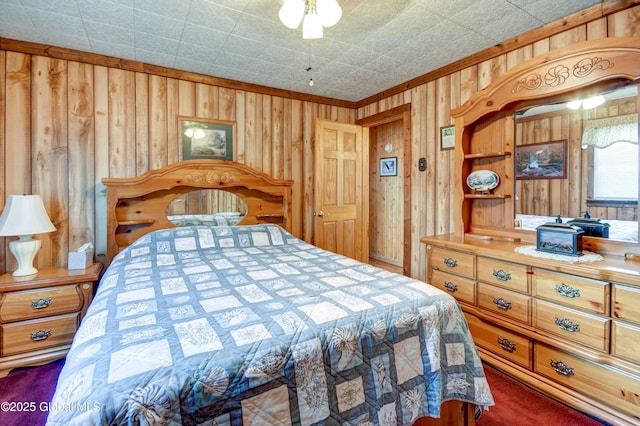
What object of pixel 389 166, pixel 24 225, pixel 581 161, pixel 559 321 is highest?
pixel 389 166

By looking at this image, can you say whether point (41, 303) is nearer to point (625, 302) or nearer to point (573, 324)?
point (573, 324)

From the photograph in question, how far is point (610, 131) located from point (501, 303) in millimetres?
1331

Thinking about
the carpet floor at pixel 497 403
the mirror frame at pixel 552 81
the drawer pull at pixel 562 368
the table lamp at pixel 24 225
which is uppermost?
the mirror frame at pixel 552 81

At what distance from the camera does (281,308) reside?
1.33 meters

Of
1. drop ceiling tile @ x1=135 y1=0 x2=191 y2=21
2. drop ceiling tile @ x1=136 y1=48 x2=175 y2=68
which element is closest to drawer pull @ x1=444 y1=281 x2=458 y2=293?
drop ceiling tile @ x1=135 y1=0 x2=191 y2=21

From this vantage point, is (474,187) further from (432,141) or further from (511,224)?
(432,141)

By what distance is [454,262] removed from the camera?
7.95 ft

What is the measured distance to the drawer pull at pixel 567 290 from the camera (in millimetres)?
1730

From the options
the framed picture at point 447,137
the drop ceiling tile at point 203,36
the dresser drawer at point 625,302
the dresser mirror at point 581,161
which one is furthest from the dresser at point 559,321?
the drop ceiling tile at point 203,36

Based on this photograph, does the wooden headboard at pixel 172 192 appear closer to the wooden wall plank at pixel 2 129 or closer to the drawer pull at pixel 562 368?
the wooden wall plank at pixel 2 129

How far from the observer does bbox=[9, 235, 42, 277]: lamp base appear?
7.59 ft

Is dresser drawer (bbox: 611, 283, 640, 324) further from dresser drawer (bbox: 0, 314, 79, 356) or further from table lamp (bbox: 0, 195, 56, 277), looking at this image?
table lamp (bbox: 0, 195, 56, 277)

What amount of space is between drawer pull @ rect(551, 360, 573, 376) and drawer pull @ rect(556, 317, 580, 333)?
218mm

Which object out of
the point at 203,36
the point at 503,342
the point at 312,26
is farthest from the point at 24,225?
the point at 503,342
